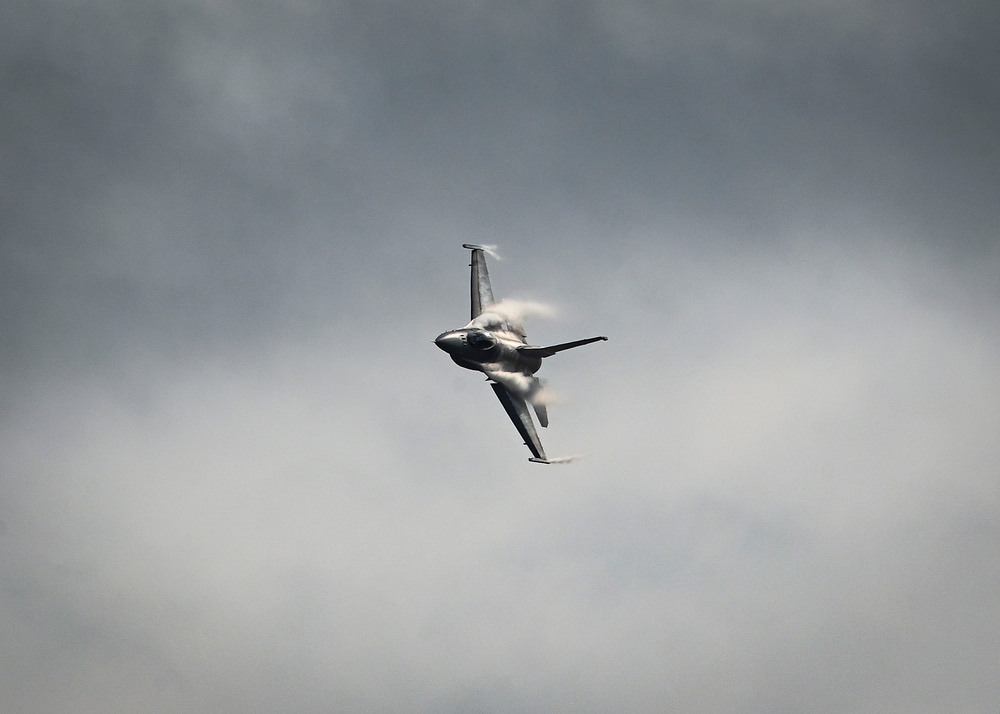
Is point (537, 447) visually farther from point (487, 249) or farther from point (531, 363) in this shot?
point (487, 249)

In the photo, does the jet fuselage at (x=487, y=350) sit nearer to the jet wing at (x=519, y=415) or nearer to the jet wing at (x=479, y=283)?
the jet wing at (x=519, y=415)

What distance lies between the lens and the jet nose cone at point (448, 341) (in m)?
113

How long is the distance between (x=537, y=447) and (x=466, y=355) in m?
16.7

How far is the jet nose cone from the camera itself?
113 m

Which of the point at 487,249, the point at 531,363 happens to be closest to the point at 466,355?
the point at 531,363

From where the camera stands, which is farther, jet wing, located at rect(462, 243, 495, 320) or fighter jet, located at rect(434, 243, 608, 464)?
jet wing, located at rect(462, 243, 495, 320)

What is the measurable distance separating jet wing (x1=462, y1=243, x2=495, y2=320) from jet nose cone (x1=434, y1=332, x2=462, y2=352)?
876 inches

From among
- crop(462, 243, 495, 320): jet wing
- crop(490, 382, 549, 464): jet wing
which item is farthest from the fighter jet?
crop(462, 243, 495, 320): jet wing

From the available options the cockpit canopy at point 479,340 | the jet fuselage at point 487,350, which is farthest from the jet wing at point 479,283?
the cockpit canopy at point 479,340

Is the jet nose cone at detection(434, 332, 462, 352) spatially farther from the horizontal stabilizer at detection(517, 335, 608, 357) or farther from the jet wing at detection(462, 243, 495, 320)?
the jet wing at detection(462, 243, 495, 320)

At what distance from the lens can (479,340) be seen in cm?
11494


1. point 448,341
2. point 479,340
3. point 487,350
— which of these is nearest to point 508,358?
point 487,350

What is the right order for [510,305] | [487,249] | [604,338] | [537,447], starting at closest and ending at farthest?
[604,338] → [537,447] → [510,305] → [487,249]

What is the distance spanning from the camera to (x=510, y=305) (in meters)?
133
